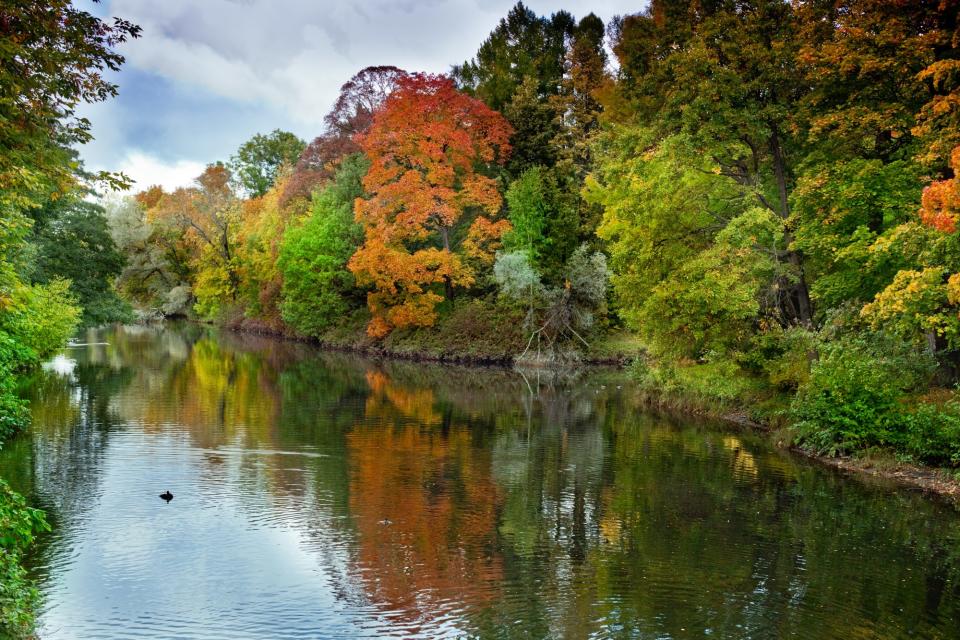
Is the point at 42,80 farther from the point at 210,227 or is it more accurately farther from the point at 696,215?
the point at 210,227

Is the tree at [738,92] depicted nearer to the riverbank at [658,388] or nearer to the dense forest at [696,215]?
the dense forest at [696,215]

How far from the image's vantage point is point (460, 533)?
13078 millimetres

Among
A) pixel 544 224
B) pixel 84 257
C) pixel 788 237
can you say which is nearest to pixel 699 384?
pixel 788 237

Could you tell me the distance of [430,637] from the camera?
30.2 feet

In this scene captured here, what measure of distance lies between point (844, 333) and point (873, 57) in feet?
23.4

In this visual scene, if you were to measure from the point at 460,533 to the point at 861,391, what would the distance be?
33.8 feet

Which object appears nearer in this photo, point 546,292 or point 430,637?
point 430,637

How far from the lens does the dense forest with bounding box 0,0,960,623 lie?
15164mm

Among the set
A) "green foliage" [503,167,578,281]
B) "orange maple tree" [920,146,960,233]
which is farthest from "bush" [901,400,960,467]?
"green foliage" [503,167,578,281]

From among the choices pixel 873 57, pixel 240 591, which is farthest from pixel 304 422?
pixel 873 57

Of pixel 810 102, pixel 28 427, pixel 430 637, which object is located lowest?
pixel 430 637

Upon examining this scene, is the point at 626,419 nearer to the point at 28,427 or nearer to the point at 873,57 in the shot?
the point at 873,57

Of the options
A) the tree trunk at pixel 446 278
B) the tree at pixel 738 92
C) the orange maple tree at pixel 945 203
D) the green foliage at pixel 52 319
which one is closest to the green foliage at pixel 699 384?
the tree at pixel 738 92

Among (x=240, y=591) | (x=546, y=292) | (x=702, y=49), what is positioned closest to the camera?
(x=240, y=591)
